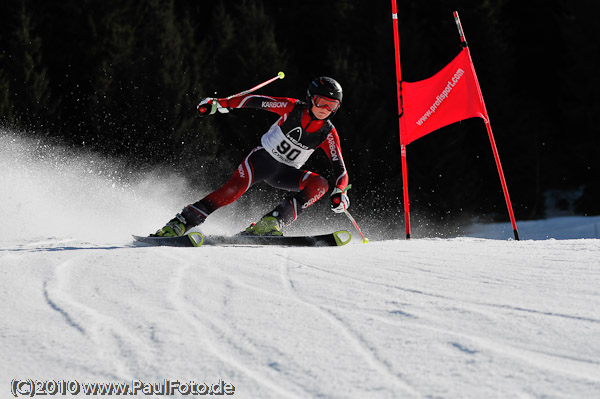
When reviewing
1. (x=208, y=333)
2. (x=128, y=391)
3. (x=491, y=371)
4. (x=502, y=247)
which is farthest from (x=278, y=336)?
(x=502, y=247)

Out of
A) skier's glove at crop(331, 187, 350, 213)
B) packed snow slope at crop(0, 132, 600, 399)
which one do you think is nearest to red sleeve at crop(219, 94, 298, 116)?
skier's glove at crop(331, 187, 350, 213)

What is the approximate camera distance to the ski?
5.03 meters

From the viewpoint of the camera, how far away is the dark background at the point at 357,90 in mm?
16172

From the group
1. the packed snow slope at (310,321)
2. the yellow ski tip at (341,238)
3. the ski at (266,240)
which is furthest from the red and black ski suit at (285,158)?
the packed snow slope at (310,321)

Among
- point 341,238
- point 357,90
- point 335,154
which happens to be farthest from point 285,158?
point 357,90

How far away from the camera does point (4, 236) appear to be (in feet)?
20.2

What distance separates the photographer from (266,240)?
17.4 feet

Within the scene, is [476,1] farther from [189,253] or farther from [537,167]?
[189,253]

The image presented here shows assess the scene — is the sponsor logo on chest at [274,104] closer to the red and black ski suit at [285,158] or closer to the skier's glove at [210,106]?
the red and black ski suit at [285,158]

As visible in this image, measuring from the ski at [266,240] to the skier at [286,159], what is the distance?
13 centimetres

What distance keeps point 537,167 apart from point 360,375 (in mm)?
18259

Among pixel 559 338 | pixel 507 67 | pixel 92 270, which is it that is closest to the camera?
pixel 559 338

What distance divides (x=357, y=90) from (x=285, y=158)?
38.1 ft

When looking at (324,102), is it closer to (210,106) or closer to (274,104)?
(274,104)
